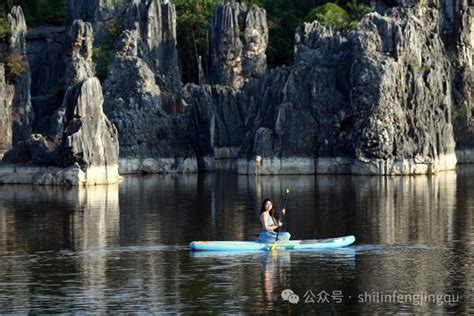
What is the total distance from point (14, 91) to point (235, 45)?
80.7 feet

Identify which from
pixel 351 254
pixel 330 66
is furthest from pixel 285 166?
pixel 351 254

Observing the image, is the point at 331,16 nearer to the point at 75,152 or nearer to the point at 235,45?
the point at 235,45

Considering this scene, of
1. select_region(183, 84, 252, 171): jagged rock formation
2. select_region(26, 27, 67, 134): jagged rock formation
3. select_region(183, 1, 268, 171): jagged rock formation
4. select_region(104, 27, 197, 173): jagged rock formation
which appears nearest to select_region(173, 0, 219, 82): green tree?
select_region(183, 1, 268, 171): jagged rock formation

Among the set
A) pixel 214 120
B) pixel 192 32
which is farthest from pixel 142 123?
pixel 192 32

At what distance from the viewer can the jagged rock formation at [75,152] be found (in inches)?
3509

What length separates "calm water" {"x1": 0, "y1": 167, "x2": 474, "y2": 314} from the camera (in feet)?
132

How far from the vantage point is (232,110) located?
125 m

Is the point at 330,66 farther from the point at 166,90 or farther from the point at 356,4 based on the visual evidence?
the point at 356,4

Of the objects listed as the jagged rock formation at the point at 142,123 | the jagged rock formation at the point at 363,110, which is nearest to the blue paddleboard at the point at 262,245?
the jagged rock formation at the point at 363,110

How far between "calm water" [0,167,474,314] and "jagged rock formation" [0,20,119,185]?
4663 mm

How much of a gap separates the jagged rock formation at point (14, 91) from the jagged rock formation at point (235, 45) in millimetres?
18648

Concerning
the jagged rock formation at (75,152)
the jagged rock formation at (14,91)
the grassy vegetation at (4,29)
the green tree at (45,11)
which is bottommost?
the jagged rock formation at (75,152)

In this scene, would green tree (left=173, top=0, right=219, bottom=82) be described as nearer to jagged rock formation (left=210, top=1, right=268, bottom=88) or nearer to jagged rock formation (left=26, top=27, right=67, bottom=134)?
jagged rock formation (left=210, top=1, right=268, bottom=88)

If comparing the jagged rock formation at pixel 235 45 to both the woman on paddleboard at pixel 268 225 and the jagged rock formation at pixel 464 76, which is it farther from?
the woman on paddleboard at pixel 268 225
